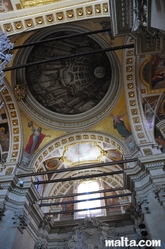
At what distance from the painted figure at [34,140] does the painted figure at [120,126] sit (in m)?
4.48

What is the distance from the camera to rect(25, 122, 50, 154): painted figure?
1337cm

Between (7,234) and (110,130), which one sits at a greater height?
(110,130)

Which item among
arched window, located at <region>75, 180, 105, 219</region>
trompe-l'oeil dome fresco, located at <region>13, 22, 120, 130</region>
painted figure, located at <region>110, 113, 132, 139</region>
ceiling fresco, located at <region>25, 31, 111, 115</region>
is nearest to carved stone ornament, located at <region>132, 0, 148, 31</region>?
trompe-l'oeil dome fresco, located at <region>13, 22, 120, 130</region>

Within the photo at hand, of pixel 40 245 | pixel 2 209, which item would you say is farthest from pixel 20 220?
pixel 40 245

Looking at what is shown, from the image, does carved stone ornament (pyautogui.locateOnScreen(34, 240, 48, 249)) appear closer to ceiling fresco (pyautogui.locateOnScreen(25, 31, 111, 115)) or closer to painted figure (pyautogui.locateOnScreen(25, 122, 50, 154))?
painted figure (pyautogui.locateOnScreen(25, 122, 50, 154))

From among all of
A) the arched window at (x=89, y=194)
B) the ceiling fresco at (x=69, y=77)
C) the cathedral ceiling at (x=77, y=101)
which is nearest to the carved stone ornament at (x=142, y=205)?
the cathedral ceiling at (x=77, y=101)

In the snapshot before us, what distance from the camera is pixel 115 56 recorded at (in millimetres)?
12477

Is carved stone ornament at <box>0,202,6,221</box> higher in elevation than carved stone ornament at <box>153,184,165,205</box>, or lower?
lower

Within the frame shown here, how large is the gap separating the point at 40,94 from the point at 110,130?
16.1ft

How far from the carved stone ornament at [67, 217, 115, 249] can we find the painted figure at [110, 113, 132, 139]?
5.18 metres

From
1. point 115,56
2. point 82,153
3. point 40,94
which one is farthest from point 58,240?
point 115,56

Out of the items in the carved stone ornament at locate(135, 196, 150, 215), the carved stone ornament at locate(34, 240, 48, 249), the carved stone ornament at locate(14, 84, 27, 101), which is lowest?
the carved stone ornament at locate(34, 240, 48, 249)

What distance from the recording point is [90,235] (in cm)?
1197

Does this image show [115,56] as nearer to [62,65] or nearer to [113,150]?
[62,65]
